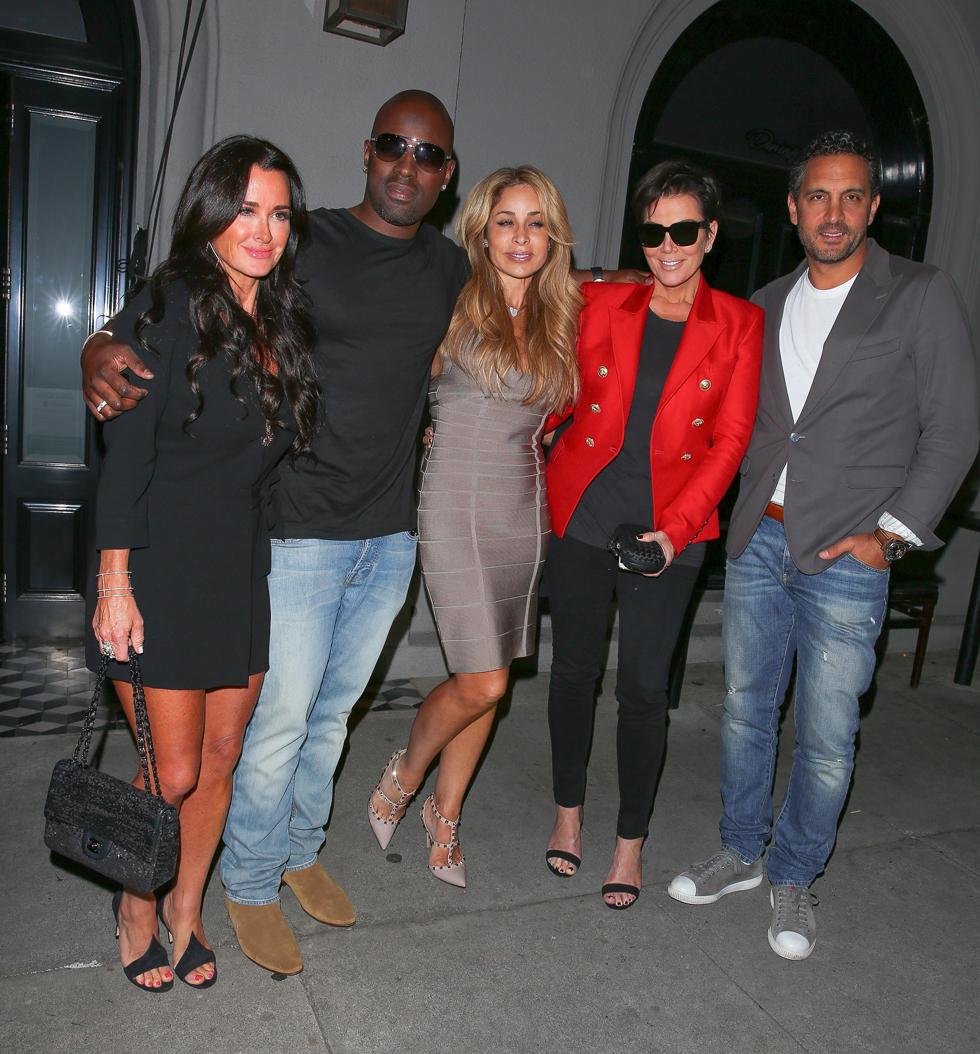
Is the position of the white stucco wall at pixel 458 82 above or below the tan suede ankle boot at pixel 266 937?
above

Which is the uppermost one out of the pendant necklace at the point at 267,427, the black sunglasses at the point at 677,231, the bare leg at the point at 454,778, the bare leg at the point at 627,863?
the black sunglasses at the point at 677,231

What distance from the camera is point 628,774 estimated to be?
3.30 metres

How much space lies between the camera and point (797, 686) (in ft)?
10.5

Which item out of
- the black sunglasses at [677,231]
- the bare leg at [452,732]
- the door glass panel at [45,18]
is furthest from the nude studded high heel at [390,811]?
the door glass panel at [45,18]

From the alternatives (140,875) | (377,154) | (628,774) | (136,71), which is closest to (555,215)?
(377,154)

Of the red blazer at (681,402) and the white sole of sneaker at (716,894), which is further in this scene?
the white sole of sneaker at (716,894)

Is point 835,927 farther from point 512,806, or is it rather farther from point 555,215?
point 555,215

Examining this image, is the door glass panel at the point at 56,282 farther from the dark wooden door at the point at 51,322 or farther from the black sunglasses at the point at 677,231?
the black sunglasses at the point at 677,231

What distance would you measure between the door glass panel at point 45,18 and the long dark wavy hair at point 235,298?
3392mm

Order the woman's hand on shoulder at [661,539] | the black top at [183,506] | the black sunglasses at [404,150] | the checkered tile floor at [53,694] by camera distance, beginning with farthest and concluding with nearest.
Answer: the checkered tile floor at [53,694], the woman's hand on shoulder at [661,539], the black sunglasses at [404,150], the black top at [183,506]

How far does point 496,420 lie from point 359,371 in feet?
1.58

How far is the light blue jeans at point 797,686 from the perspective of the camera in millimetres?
3053

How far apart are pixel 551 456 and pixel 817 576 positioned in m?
0.96

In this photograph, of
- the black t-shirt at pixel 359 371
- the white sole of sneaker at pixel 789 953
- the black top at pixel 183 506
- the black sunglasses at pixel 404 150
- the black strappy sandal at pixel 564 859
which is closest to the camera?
the black top at pixel 183 506
